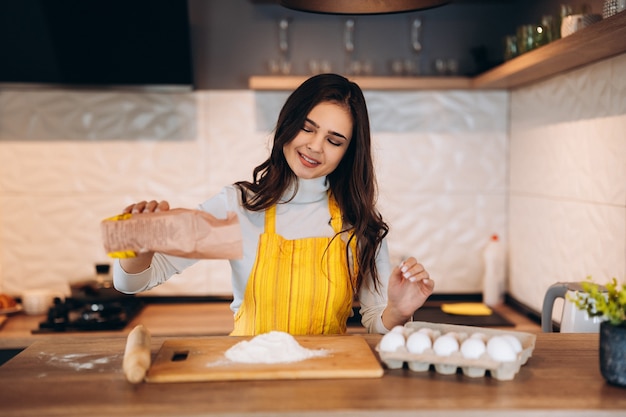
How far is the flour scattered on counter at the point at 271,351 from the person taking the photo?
4.67ft

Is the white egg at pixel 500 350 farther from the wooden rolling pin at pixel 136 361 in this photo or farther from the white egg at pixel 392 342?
the wooden rolling pin at pixel 136 361

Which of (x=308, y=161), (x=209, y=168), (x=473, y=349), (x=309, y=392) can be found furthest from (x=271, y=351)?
(x=209, y=168)

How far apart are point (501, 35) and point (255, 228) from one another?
173 cm

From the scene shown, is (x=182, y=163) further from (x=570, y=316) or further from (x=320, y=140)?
(x=570, y=316)

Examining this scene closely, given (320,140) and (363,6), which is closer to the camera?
(363,6)

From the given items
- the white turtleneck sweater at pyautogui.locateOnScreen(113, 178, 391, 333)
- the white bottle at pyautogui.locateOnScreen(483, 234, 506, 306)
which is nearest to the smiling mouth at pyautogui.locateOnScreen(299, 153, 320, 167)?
the white turtleneck sweater at pyautogui.locateOnScreen(113, 178, 391, 333)

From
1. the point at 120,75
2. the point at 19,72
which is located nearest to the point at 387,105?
the point at 120,75

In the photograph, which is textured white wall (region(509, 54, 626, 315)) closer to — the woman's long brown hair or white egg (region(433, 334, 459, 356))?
the woman's long brown hair

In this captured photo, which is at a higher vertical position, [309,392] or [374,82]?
[374,82]

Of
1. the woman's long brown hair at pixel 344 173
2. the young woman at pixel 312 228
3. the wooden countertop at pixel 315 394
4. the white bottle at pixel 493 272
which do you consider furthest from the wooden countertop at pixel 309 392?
the white bottle at pixel 493 272

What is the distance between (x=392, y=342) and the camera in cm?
142

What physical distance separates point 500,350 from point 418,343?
0.51 ft

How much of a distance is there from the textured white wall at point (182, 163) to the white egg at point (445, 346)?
1818 mm

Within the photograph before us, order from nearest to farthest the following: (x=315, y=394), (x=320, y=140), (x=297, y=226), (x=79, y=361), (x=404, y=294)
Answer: (x=315, y=394) → (x=79, y=361) → (x=404, y=294) → (x=320, y=140) → (x=297, y=226)
